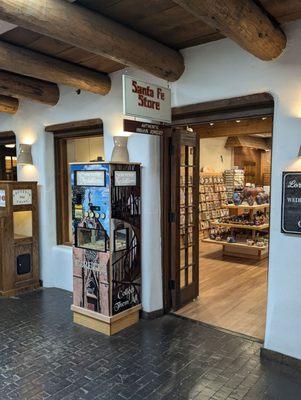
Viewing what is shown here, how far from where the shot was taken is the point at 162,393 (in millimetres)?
2707

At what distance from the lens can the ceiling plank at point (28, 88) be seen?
4359mm

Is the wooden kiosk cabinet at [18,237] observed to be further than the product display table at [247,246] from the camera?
No

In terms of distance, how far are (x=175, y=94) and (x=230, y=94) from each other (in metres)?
0.68

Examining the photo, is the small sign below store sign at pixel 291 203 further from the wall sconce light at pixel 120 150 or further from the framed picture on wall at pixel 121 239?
the wall sconce light at pixel 120 150

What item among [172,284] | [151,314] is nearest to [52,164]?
[172,284]

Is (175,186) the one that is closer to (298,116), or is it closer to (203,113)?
(203,113)

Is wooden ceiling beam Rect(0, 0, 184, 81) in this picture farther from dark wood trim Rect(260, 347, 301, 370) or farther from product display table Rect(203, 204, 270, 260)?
product display table Rect(203, 204, 270, 260)

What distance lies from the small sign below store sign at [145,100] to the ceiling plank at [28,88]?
6.87 feet

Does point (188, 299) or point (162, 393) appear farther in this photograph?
point (188, 299)

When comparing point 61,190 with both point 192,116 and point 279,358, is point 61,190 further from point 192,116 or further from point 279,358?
point 279,358

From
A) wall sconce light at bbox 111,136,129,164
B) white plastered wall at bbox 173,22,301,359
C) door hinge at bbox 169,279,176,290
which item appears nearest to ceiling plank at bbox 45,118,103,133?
wall sconce light at bbox 111,136,129,164

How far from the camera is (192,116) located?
380 centimetres

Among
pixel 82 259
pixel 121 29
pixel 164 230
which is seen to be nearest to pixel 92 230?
pixel 82 259

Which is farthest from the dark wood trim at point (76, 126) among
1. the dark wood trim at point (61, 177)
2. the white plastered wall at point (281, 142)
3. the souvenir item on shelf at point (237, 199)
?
the souvenir item on shelf at point (237, 199)
